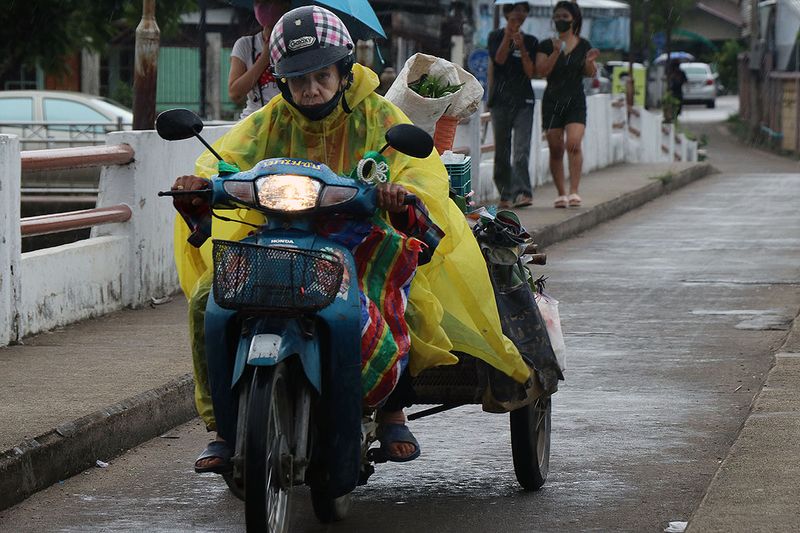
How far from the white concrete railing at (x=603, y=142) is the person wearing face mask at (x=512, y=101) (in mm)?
405

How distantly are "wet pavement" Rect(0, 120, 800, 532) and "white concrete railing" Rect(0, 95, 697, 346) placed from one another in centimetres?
150

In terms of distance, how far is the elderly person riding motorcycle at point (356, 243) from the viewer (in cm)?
481

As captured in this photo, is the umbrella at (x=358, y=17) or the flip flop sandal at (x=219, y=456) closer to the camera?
the flip flop sandal at (x=219, y=456)

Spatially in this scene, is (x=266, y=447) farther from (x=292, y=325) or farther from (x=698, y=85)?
(x=698, y=85)

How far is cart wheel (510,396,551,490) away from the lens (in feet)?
18.6

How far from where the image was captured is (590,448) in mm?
6539

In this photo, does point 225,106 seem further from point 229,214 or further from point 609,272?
point 229,214

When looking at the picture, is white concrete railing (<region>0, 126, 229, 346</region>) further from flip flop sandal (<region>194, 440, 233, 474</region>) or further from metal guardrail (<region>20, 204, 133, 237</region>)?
flip flop sandal (<region>194, 440, 233, 474</region>)

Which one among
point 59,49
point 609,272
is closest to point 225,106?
point 59,49

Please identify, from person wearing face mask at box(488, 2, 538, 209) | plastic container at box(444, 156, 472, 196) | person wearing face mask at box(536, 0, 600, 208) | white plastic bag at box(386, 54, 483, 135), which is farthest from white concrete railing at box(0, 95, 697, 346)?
person wearing face mask at box(536, 0, 600, 208)

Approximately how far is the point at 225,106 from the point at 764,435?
34362 millimetres

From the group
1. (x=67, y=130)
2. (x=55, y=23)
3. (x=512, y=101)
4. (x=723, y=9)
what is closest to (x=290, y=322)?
(x=512, y=101)

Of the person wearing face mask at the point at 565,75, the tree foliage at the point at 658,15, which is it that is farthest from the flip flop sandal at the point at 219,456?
the tree foliage at the point at 658,15

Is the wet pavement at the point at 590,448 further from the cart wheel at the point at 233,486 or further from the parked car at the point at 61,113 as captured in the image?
the parked car at the point at 61,113
